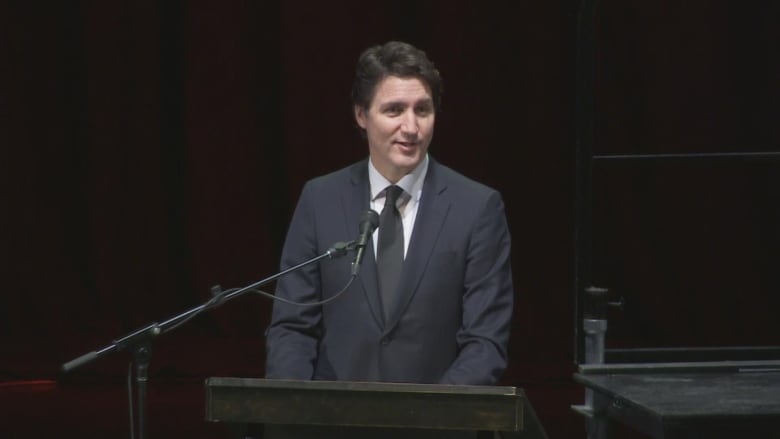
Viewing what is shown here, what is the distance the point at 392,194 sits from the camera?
2865mm

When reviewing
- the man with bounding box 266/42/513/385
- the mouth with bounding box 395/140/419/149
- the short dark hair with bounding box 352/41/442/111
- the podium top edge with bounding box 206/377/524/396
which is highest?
the short dark hair with bounding box 352/41/442/111

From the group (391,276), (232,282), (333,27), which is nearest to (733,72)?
(333,27)

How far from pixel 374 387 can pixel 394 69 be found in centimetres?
98

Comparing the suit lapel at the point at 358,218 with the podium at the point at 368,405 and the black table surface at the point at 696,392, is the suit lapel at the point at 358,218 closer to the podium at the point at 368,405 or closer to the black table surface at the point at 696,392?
the black table surface at the point at 696,392

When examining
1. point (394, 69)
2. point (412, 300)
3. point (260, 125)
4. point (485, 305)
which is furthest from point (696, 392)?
point (260, 125)

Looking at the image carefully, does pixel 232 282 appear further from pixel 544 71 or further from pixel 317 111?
pixel 544 71

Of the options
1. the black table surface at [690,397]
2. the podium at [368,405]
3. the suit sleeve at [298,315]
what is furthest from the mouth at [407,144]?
the podium at [368,405]

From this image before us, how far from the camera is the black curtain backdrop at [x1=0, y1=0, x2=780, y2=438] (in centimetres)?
455

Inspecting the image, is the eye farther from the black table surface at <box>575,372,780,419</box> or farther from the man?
the black table surface at <box>575,372,780,419</box>

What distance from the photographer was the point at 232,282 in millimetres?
4637

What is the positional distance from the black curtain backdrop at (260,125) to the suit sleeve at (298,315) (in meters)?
1.73

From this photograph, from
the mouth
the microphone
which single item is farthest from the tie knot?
the microphone

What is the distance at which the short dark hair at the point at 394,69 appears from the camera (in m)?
2.82

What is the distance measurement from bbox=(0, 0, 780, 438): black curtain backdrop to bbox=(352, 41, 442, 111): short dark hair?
170cm
